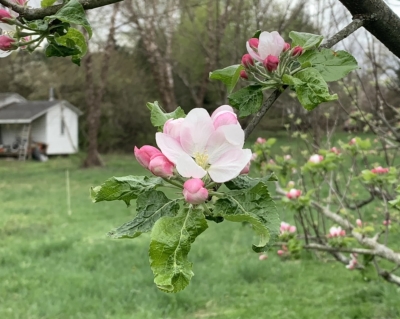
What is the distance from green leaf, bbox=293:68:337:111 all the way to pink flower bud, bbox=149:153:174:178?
0.79 feet

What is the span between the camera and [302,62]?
0.87m

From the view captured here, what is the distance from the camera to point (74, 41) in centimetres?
91

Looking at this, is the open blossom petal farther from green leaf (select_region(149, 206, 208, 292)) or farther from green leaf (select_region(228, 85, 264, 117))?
green leaf (select_region(228, 85, 264, 117))

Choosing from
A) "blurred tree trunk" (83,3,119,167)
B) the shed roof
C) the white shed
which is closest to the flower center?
"blurred tree trunk" (83,3,119,167)

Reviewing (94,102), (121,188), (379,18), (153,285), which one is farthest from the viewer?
(94,102)

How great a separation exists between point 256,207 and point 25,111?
24.6 metres

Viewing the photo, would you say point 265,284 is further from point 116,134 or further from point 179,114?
point 116,134

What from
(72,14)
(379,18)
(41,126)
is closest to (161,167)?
(72,14)

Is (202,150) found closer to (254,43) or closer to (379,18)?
(254,43)

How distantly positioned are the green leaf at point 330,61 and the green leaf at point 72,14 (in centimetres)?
35

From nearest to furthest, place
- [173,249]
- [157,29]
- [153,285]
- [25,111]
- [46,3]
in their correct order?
[173,249], [46,3], [153,285], [157,29], [25,111]

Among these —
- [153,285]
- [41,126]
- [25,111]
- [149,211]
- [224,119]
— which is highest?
[224,119]

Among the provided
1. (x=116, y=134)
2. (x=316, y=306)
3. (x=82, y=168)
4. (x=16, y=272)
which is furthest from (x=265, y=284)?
(x=116, y=134)

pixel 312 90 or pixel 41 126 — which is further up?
pixel 312 90
